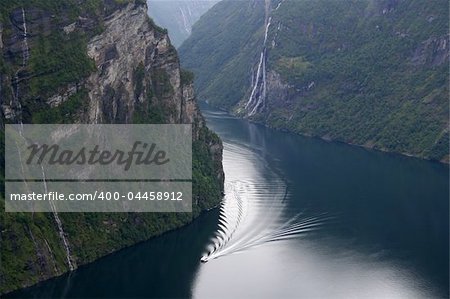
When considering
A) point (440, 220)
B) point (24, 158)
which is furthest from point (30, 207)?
point (440, 220)

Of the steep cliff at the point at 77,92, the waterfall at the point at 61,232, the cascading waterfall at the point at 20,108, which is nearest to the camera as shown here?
the steep cliff at the point at 77,92

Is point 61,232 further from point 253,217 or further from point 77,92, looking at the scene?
point 253,217

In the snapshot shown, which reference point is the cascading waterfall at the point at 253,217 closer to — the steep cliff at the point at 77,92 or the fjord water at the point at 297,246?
the fjord water at the point at 297,246

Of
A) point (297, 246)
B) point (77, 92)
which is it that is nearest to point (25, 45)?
point (77, 92)

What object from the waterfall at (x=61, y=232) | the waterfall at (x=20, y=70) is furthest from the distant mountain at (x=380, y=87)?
the waterfall at (x=20, y=70)

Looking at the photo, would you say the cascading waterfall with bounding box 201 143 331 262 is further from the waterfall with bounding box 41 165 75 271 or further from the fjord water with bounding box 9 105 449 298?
the waterfall with bounding box 41 165 75 271

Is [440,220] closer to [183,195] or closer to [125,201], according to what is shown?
[183,195]
